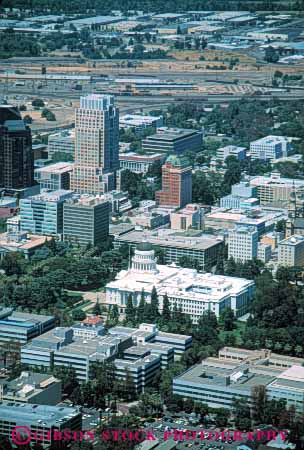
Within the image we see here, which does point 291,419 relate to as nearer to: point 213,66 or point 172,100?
point 172,100

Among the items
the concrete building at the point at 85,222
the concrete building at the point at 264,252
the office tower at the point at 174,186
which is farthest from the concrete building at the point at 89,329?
the office tower at the point at 174,186

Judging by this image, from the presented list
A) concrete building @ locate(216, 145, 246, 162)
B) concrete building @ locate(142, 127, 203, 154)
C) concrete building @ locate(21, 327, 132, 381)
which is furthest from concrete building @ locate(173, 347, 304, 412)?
concrete building @ locate(142, 127, 203, 154)

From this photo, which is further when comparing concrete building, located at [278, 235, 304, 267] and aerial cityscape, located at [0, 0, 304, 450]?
concrete building, located at [278, 235, 304, 267]

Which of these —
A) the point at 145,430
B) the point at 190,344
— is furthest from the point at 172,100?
the point at 145,430

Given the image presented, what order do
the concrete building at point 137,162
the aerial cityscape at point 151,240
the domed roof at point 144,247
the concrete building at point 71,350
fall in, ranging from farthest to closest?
the concrete building at point 137,162
the domed roof at point 144,247
the concrete building at point 71,350
the aerial cityscape at point 151,240

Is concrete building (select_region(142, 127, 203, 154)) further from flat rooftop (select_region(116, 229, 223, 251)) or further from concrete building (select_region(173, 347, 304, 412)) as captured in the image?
concrete building (select_region(173, 347, 304, 412))

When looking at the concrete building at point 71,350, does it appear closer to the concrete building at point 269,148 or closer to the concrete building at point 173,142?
the concrete building at point 173,142
